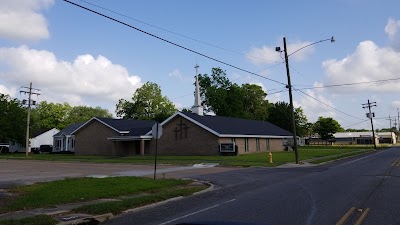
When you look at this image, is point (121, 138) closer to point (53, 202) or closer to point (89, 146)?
point (89, 146)

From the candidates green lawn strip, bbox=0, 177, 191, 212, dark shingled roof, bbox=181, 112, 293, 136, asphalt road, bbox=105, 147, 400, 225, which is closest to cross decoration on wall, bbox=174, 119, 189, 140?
dark shingled roof, bbox=181, 112, 293, 136

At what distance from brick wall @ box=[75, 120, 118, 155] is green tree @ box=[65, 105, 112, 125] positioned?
51.1m

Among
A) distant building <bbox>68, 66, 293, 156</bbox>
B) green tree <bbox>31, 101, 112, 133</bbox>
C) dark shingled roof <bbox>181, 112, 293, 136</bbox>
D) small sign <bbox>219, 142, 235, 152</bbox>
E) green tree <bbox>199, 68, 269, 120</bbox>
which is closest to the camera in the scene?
small sign <bbox>219, 142, 235, 152</bbox>

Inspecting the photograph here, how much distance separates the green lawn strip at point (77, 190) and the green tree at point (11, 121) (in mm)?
57432

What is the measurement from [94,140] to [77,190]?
4411 centimetres

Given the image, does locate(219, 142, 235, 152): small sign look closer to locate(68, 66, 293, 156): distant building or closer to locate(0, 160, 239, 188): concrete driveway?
locate(68, 66, 293, 156): distant building

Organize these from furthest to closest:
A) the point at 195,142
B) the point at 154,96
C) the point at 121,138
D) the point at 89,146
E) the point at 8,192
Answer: the point at 154,96 → the point at 89,146 → the point at 121,138 → the point at 195,142 → the point at 8,192

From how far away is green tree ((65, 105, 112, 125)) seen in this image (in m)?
109

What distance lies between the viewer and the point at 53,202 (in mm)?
11969

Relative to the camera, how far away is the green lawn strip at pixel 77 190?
39.1 feet

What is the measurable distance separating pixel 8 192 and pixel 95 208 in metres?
5.17

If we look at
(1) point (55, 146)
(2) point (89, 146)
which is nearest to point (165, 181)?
(2) point (89, 146)

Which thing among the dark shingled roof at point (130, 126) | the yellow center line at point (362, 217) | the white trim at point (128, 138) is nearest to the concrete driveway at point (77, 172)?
the yellow center line at point (362, 217)

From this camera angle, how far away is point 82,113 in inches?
4486
